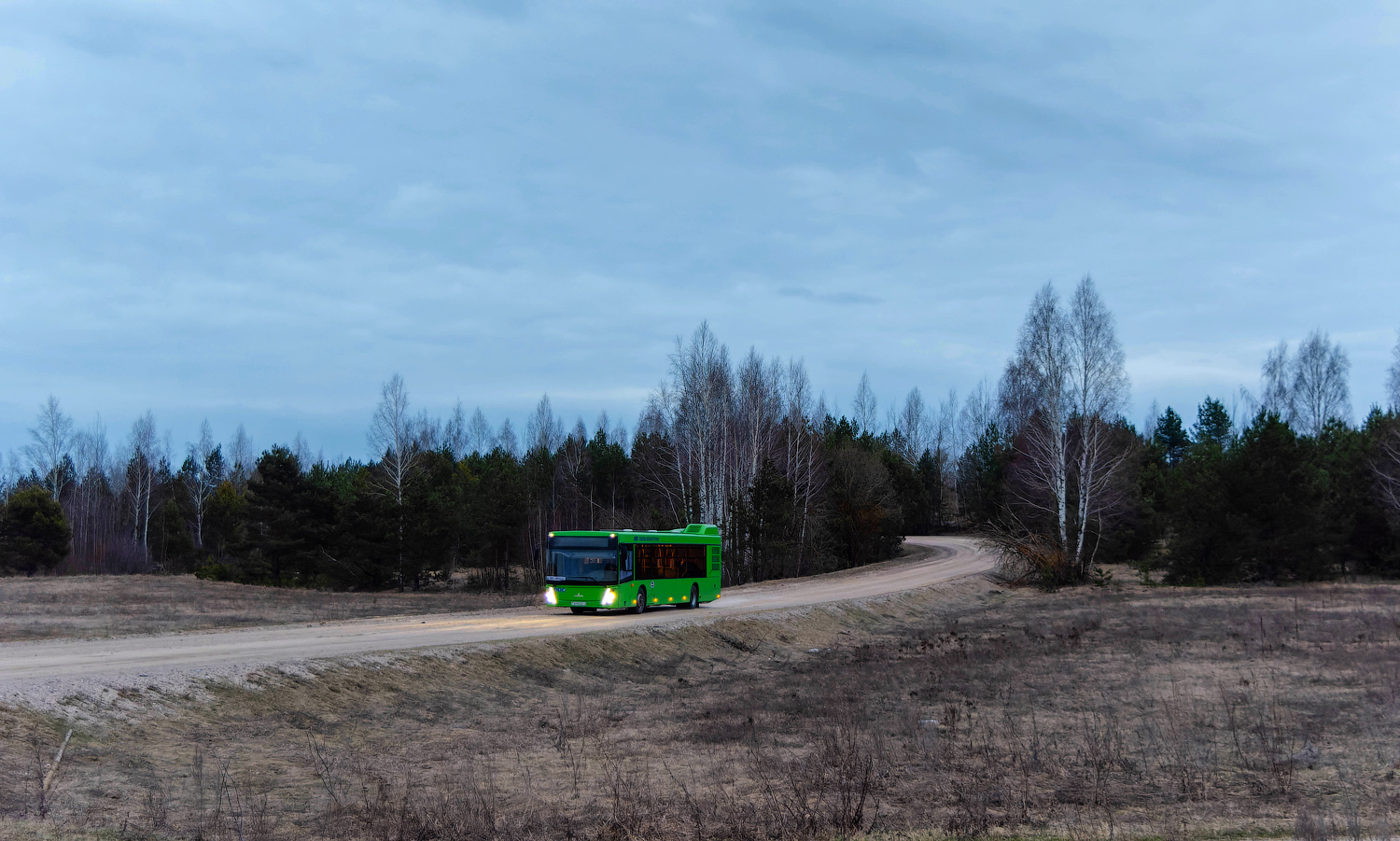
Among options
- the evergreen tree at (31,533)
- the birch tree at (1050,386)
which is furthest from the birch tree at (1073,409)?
the evergreen tree at (31,533)

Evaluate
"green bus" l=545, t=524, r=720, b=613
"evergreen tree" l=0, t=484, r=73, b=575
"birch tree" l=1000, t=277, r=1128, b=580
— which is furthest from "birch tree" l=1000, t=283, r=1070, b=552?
"evergreen tree" l=0, t=484, r=73, b=575

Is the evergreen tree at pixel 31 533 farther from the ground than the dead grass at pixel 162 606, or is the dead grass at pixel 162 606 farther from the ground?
the evergreen tree at pixel 31 533

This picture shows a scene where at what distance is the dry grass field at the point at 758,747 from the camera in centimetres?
1002

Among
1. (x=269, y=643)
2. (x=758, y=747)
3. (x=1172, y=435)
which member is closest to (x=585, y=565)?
(x=269, y=643)

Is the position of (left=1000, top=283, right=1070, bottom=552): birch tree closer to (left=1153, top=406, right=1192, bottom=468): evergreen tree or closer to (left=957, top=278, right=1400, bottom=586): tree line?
(left=957, top=278, right=1400, bottom=586): tree line

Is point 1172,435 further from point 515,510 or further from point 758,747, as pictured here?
point 758,747

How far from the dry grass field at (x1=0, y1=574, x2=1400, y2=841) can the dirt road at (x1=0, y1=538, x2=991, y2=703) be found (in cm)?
130

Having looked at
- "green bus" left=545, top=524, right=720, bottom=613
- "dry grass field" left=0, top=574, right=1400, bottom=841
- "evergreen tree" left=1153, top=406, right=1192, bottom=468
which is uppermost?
"evergreen tree" left=1153, top=406, right=1192, bottom=468

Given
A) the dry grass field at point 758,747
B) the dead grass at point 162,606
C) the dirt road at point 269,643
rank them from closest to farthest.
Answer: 1. the dry grass field at point 758,747
2. the dirt road at point 269,643
3. the dead grass at point 162,606

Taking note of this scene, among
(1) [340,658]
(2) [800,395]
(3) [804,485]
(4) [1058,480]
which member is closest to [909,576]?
(4) [1058,480]

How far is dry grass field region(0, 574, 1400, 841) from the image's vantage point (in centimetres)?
1002

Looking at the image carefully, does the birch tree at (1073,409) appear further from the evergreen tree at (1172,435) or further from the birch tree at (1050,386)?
the evergreen tree at (1172,435)

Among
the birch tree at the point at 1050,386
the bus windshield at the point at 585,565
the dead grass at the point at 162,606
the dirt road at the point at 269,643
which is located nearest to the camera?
the dirt road at the point at 269,643

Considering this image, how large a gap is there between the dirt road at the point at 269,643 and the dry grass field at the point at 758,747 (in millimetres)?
1298
